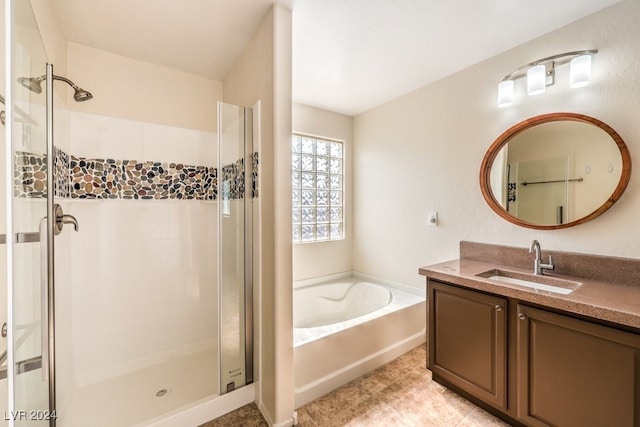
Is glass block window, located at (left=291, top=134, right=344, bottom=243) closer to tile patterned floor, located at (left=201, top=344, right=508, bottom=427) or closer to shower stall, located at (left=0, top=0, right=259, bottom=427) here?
shower stall, located at (left=0, top=0, right=259, bottom=427)

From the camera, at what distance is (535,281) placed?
5.71 ft

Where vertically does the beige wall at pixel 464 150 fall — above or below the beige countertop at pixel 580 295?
above

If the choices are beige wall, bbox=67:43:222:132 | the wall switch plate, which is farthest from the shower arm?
the wall switch plate

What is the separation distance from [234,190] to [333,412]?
1625mm

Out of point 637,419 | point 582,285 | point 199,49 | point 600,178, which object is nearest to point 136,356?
point 199,49

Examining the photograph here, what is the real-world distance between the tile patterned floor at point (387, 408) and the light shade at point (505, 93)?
7.12ft

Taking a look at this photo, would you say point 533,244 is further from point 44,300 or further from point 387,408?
point 44,300

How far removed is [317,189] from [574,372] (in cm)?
255

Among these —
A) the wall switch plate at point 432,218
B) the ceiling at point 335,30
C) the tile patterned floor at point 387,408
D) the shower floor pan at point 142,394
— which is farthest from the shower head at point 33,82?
the wall switch plate at point 432,218

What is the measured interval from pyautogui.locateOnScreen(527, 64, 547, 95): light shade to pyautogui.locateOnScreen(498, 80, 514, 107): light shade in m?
0.14

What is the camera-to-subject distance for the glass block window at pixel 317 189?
305cm

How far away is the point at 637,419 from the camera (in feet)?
3.63

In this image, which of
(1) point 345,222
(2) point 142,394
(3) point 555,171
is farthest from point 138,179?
(3) point 555,171

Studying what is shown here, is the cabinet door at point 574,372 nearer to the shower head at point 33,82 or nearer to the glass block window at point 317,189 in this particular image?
the glass block window at point 317,189
